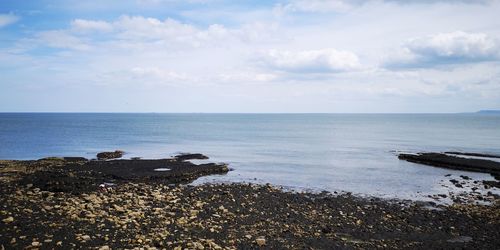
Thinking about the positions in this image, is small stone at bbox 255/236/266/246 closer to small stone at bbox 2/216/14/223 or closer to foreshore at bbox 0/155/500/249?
foreshore at bbox 0/155/500/249

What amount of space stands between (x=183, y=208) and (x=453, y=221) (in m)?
16.4

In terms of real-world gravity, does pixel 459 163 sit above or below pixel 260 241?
above

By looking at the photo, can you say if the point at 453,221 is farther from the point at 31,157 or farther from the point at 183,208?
the point at 31,157

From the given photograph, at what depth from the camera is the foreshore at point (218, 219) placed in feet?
54.2

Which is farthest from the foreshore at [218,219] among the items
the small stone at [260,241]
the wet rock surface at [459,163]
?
the wet rock surface at [459,163]

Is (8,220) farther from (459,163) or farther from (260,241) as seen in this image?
(459,163)

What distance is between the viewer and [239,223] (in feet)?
67.5

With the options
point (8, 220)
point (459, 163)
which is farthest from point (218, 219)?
point (459, 163)

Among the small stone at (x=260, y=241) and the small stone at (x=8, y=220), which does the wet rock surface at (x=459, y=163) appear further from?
the small stone at (x=8, y=220)

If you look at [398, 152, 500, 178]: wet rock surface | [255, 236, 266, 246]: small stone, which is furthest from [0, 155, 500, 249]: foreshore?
[398, 152, 500, 178]: wet rock surface

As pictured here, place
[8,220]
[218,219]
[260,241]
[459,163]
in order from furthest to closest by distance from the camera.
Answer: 1. [459,163]
2. [218,219]
3. [260,241]
4. [8,220]

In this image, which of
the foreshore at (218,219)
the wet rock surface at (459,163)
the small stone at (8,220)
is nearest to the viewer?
the foreshore at (218,219)

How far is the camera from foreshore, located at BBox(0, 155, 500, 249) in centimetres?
1653

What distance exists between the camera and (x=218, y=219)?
20.9 meters
